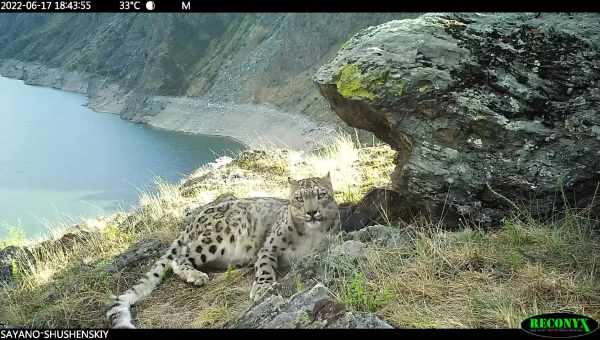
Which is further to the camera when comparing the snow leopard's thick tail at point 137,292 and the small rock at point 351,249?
the snow leopard's thick tail at point 137,292

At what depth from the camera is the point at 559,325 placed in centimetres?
454

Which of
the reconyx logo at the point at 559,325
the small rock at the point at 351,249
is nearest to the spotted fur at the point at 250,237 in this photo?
the small rock at the point at 351,249

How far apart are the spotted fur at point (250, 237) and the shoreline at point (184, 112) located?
5248cm

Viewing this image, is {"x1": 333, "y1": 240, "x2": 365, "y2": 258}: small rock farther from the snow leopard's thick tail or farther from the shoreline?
the shoreline

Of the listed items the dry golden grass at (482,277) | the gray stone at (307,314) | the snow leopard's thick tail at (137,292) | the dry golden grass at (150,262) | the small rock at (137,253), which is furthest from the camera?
the small rock at (137,253)

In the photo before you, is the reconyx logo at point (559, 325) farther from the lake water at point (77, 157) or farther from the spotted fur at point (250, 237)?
the lake water at point (77, 157)

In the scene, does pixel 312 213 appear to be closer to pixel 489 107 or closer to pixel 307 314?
pixel 489 107

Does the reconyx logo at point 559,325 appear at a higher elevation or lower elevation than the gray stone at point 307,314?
higher

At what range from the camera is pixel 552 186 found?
6977 mm

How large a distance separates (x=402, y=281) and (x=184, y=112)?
101 m

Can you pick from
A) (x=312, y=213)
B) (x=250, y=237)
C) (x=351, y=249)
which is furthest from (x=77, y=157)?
(x=351, y=249)

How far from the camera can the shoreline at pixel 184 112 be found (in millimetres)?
76406

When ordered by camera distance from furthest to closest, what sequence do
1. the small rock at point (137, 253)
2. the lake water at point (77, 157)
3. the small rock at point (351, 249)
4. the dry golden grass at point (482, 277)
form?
1. the lake water at point (77, 157)
2. the small rock at point (137, 253)
3. the small rock at point (351, 249)
4. the dry golden grass at point (482, 277)

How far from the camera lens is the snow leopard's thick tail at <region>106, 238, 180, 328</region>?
7168 mm
